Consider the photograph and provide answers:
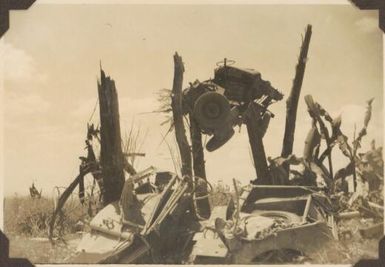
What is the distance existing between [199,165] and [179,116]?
58cm

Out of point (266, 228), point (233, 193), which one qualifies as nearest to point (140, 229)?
point (233, 193)

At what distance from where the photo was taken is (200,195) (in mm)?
7668

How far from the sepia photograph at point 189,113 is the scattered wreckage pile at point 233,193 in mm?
16

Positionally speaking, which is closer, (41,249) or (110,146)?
(41,249)

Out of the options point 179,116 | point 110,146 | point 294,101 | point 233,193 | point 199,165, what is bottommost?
point 233,193

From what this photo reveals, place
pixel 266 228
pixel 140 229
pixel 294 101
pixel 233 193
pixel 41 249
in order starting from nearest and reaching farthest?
pixel 266 228
pixel 140 229
pixel 41 249
pixel 233 193
pixel 294 101

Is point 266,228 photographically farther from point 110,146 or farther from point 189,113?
point 110,146

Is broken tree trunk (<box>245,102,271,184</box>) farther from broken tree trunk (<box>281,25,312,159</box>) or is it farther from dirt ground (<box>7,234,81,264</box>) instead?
dirt ground (<box>7,234,81,264</box>)

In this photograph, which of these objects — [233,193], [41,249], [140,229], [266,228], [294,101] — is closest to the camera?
[266,228]

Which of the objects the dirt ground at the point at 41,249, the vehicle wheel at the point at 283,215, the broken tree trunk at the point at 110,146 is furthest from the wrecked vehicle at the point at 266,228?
the dirt ground at the point at 41,249

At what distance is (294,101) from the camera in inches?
305

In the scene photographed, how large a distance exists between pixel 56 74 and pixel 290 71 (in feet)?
8.48

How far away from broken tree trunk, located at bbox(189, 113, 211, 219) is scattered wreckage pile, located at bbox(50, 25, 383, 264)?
0.01 metres

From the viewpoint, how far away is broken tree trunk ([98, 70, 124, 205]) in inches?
301
